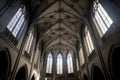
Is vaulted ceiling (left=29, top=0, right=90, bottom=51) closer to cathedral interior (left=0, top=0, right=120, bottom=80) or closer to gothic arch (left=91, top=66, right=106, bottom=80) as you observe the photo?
cathedral interior (left=0, top=0, right=120, bottom=80)

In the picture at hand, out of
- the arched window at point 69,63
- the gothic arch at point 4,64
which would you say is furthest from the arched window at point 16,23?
the arched window at point 69,63

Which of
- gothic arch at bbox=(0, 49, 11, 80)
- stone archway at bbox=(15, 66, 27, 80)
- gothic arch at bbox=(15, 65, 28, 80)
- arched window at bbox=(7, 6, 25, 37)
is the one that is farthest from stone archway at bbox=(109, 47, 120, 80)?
stone archway at bbox=(15, 66, 27, 80)

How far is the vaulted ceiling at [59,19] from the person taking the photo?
526 inches

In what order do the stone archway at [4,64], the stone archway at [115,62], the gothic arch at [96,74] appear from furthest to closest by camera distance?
the gothic arch at [96,74], the stone archway at [4,64], the stone archway at [115,62]

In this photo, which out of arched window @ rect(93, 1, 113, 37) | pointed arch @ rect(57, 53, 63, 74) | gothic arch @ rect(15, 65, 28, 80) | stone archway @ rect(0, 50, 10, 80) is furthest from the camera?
pointed arch @ rect(57, 53, 63, 74)

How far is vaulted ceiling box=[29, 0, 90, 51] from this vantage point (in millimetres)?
13359

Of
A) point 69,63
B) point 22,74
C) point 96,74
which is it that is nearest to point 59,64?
point 69,63

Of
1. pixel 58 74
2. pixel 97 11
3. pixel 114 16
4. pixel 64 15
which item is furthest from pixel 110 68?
pixel 58 74

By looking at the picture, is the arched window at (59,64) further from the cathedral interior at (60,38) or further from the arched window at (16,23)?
the arched window at (16,23)

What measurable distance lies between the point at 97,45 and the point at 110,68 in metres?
2.81

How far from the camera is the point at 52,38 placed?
19.8 meters

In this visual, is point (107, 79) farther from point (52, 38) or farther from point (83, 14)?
point (52, 38)

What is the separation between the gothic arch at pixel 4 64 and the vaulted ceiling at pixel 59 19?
23.3 feet

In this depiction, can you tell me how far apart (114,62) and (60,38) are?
13.2 meters
